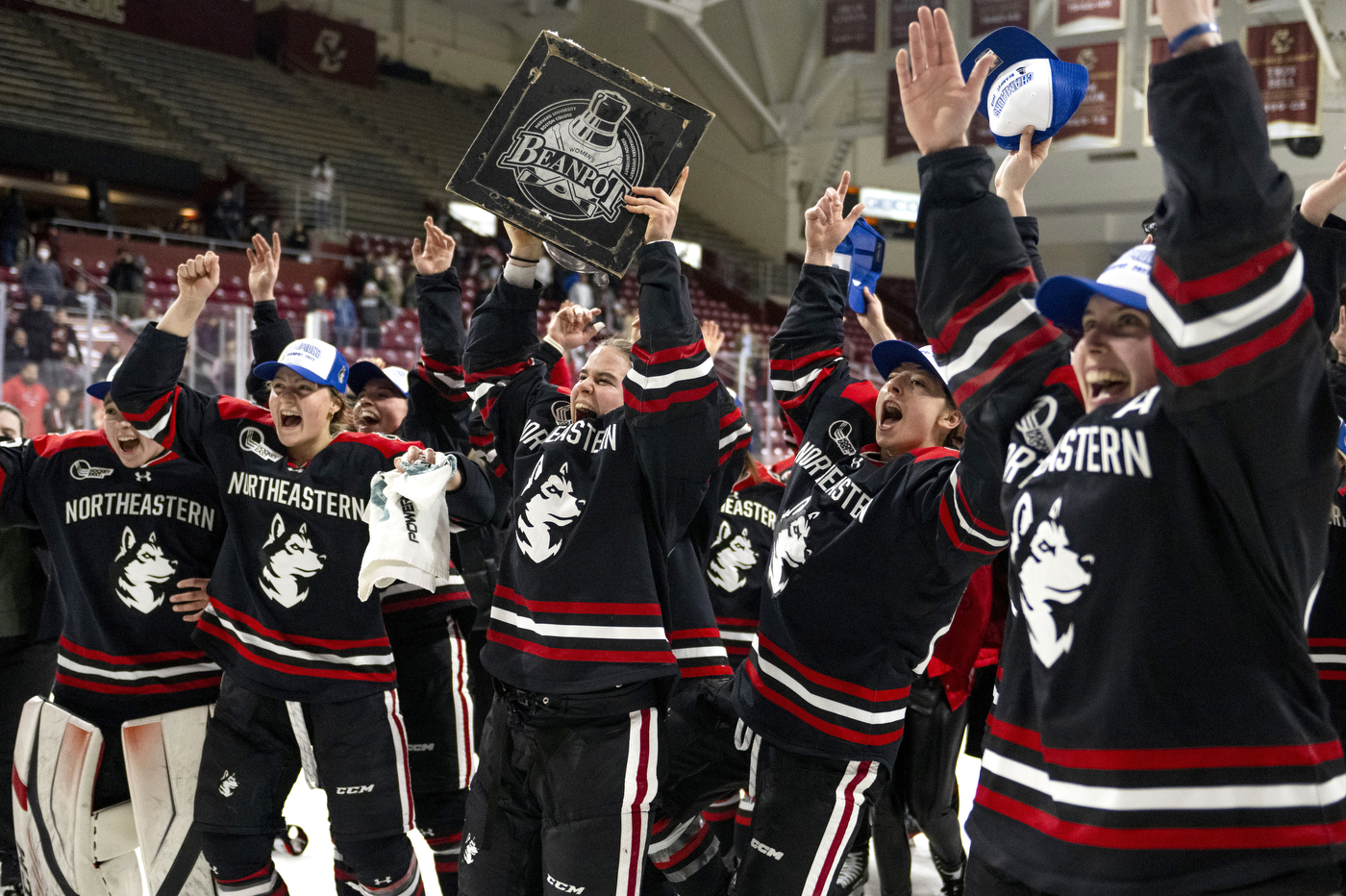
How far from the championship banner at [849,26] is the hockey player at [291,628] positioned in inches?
640

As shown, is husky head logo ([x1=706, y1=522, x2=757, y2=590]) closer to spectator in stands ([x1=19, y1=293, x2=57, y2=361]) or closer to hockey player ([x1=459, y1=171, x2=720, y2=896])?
hockey player ([x1=459, y1=171, x2=720, y2=896])

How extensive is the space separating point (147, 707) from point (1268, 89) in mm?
15276

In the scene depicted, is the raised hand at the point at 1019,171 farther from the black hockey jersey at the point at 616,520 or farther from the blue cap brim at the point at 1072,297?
the black hockey jersey at the point at 616,520

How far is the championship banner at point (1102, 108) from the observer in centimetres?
1505

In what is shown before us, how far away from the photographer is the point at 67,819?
10.8ft

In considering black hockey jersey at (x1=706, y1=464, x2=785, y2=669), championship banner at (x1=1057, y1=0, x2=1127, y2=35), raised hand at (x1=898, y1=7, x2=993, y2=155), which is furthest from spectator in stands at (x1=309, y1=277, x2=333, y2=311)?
raised hand at (x1=898, y1=7, x2=993, y2=155)

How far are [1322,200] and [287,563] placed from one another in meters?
2.68

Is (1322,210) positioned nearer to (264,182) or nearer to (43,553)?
(43,553)

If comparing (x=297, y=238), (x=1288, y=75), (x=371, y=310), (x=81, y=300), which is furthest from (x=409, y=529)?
(x=1288, y=75)

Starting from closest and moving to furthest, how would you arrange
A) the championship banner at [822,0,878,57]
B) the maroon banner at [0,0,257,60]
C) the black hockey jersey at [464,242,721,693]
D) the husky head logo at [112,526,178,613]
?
1. the black hockey jersey at [464,242,721,693]
2. the husky head logo at [112,526,178,613]
3. the championship banner at [822,0,878,57]
4. the maroon banner at [0,0,257,60]

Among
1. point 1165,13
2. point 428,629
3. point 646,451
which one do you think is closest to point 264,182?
point 428,629

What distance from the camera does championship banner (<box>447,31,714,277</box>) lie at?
282 cm

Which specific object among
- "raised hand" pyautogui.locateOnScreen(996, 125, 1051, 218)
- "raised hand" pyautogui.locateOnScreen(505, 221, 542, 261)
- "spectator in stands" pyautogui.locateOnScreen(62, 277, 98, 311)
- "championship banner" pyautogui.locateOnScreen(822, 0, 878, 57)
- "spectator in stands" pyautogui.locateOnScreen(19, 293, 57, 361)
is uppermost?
"championship banner" pyautogui.locateOnScreen(822, 0, 878, 57)

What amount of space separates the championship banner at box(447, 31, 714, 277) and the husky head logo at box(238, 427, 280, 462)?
1040 millimetres
